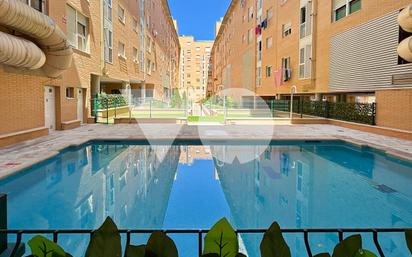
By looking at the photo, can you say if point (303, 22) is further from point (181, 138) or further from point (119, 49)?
point (181, 138)

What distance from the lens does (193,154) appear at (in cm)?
1161

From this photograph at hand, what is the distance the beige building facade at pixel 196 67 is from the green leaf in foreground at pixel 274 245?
9238cm

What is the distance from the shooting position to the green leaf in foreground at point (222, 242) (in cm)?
135

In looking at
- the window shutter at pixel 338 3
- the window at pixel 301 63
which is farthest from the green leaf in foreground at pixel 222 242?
the window at pixel 301 63

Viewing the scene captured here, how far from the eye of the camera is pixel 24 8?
31.2 ft

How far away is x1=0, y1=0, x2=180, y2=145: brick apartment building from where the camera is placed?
33.7ft

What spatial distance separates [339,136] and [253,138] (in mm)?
3329

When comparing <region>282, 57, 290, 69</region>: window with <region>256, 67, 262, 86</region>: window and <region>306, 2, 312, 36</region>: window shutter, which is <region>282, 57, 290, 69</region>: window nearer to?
<region>306, 2, 312, 36</region>: window shutter

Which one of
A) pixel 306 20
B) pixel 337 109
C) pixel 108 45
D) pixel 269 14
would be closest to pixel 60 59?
pixel 108 45

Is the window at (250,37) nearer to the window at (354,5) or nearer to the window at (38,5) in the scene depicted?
the window at (354,5)

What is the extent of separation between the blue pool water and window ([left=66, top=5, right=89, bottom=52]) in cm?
688

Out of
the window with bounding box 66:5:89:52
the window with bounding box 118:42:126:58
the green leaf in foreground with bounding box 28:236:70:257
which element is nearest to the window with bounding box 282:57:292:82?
the window with bounding box 118:42:126:58

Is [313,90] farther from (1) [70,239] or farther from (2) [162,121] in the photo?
(1) [70,239]

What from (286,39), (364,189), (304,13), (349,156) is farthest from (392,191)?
(286,39)
